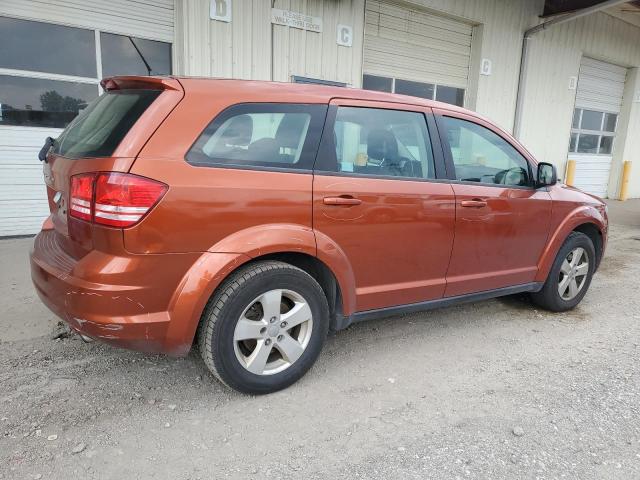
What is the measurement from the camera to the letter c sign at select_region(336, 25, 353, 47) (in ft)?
27.2

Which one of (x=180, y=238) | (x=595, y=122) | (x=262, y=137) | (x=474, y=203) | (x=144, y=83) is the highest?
(x=595, y=122)

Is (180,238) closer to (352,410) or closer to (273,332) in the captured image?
(273,332)

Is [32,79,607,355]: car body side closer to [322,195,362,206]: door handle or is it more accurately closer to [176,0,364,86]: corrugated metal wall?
[322,195,362,206]: door handle

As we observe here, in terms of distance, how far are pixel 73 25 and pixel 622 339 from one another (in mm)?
7161

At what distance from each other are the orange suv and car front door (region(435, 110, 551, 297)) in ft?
0.05

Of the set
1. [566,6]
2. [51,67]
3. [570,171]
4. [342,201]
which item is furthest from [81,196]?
[570,171]

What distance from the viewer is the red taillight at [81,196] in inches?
95.4

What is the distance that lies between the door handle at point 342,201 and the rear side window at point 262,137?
0.23m

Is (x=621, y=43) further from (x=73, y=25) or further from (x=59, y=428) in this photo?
(x=59, y=428)

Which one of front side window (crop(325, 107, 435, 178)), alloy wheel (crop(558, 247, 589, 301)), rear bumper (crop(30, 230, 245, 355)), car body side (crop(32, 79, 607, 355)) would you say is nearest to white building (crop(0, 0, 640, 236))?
car body side (crop(32, 79, 607, 355))

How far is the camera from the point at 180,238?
2.46 metres

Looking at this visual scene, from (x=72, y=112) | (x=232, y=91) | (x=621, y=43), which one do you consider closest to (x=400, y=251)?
(x=232, y=91)

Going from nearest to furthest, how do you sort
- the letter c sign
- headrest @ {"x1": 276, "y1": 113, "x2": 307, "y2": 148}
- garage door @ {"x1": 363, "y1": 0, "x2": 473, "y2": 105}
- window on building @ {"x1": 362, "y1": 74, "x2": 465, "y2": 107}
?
1. headrest @ {"x1": 276, "y1": 113, "x2": 307, "y2": 148}
2. the letter c sign
3. garage door @ {"x1": 363, "y1": 0, "x2": 473, "y2": 105}
4. window on building @ {"x1": 362, "y1": 74, "x2": 465, "y2": 107}

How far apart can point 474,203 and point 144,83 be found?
236cm
